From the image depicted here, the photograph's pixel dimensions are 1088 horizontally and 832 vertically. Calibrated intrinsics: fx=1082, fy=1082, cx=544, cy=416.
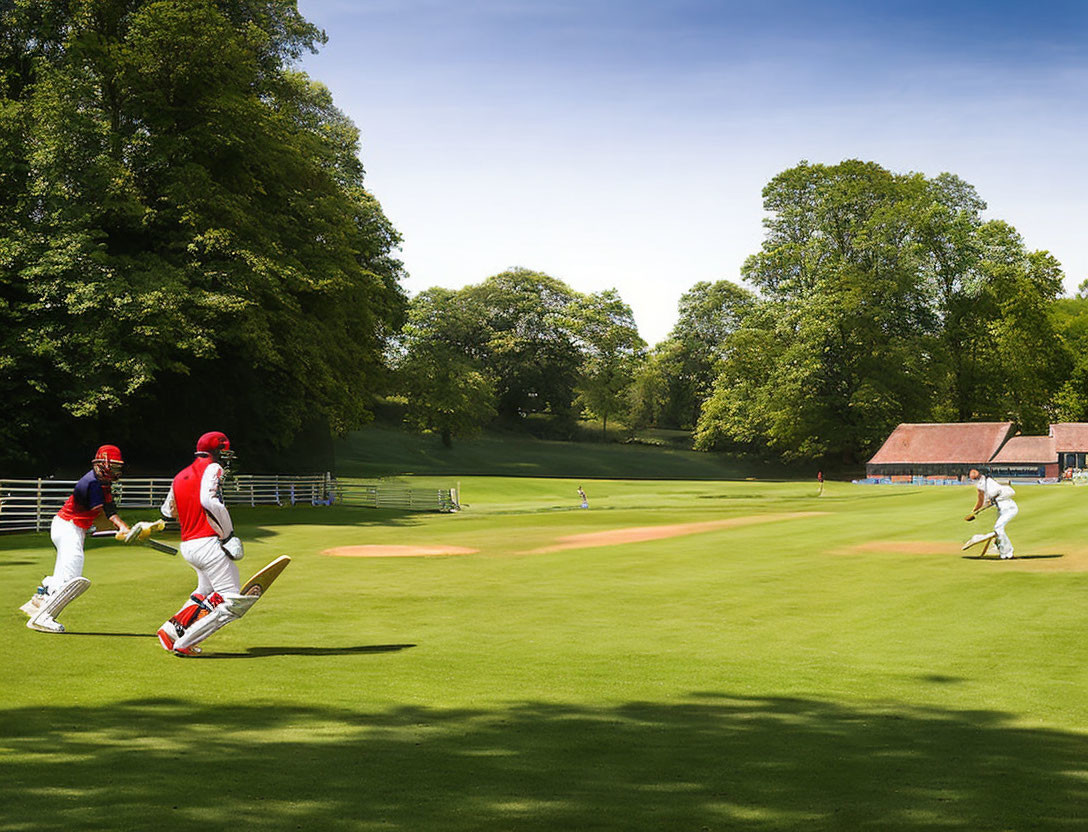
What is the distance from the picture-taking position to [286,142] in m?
42.7

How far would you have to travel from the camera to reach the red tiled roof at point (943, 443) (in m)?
79.4

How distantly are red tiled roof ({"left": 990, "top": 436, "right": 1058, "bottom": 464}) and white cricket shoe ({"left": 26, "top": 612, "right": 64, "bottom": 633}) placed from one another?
76.5m

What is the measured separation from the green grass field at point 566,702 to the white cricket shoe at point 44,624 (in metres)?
0.24

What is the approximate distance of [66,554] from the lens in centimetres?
1319

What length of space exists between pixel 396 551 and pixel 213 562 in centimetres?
1442

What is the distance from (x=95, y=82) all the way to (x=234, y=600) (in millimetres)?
33236

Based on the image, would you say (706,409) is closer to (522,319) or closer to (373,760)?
(522,319)

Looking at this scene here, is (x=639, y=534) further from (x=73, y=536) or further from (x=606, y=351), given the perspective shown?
(x=606, y=351)

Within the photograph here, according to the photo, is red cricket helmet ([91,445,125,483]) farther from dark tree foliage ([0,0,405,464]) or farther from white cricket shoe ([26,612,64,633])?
dark tree foliage ([0,0,405,464])

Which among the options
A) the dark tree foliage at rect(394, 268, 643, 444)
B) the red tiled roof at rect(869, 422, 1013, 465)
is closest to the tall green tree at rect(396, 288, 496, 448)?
the dark tree foliage at rect(394, 268, 643, 444)

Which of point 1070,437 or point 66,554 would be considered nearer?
point 66,554

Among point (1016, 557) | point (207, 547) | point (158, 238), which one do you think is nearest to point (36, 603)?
point (207, 547)

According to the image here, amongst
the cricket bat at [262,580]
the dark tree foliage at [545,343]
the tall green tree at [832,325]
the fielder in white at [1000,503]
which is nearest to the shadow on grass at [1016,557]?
the fielder in white at [1000,503]

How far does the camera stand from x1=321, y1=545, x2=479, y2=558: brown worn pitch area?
81.0 feet
